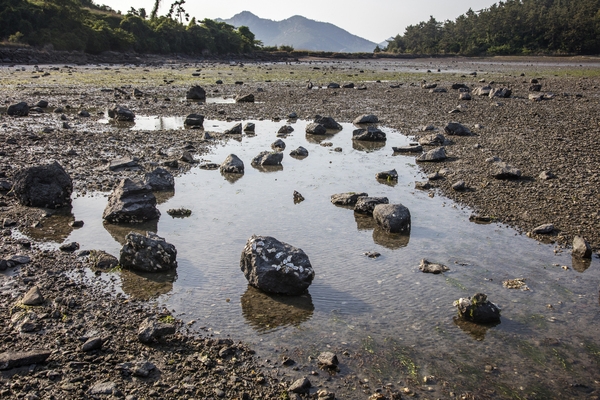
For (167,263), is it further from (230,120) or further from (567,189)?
(230,120)

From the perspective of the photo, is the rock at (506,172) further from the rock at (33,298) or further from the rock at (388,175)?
the rock at (33,298)

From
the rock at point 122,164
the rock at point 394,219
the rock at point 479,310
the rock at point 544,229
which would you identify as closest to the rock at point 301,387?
the rock at point 479,310

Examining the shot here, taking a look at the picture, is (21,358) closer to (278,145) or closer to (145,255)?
(145,255)

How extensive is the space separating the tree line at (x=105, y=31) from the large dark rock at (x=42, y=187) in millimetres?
58106

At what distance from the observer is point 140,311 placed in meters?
6.14

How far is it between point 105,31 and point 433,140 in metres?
66.9

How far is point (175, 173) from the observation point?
12.2 meters

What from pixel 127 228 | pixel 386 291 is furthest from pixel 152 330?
pixel 127 228

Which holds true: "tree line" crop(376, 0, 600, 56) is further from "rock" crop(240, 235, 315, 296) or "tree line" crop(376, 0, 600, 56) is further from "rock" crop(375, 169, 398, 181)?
"rock" crop(240, 235, 315, 296)

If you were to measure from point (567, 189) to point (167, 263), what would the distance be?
27.0 ft

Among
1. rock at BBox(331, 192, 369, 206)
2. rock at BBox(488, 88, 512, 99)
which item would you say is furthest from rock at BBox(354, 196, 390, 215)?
rock at BBox(488, 88, 512, 99)

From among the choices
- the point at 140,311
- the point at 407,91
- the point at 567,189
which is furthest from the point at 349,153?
the point at 407,91

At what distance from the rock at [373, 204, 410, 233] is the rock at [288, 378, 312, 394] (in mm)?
4422

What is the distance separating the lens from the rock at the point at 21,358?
16.1ft
